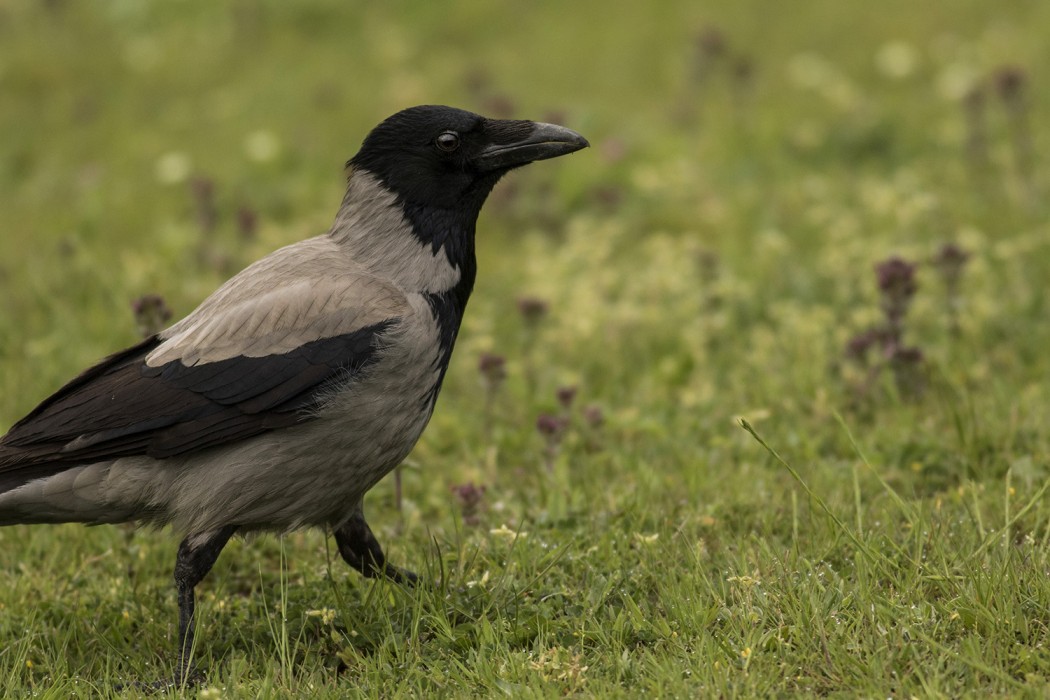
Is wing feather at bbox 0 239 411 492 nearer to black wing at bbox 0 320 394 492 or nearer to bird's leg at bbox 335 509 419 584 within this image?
black wing at bbox 0 320 394 492

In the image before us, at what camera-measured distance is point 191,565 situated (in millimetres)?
4320

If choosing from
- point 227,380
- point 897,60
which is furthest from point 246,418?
point 897,60

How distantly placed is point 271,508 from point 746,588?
1.57 m

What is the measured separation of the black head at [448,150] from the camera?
15.5ft

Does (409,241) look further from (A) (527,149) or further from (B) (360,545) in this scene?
(B) (360,545)

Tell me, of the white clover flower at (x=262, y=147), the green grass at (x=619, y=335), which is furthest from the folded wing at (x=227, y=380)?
the white clover flower at (x=262, y=147)

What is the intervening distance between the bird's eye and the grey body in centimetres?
59

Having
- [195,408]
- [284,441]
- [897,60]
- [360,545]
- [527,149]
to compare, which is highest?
[527,149]

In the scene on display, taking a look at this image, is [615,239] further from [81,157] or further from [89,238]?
[81,157]

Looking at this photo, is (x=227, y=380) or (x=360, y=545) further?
(x=360, y=545)

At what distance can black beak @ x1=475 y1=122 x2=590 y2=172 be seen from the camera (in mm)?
4758

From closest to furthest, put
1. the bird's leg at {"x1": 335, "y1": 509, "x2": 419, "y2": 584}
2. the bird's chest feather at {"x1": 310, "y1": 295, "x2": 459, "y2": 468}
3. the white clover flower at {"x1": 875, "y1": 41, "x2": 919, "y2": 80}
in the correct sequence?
the bird's chest feather at {"x1": 310, "y1": 295, "x2": 459, "y2": 468} < the bird's leg at {"x1": 335, "y1": 509, "x2": 419, "y2": 584} < the white clover flower at {"x1": 875, "y1": 41, "x2": 919, "y2": 80}

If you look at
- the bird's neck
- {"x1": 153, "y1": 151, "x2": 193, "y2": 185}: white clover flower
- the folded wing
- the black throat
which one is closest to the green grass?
{"x1": 153, "y1": 151, "x2": 193, "y2": 185}: white clover flower

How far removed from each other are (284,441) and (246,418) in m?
0.15
